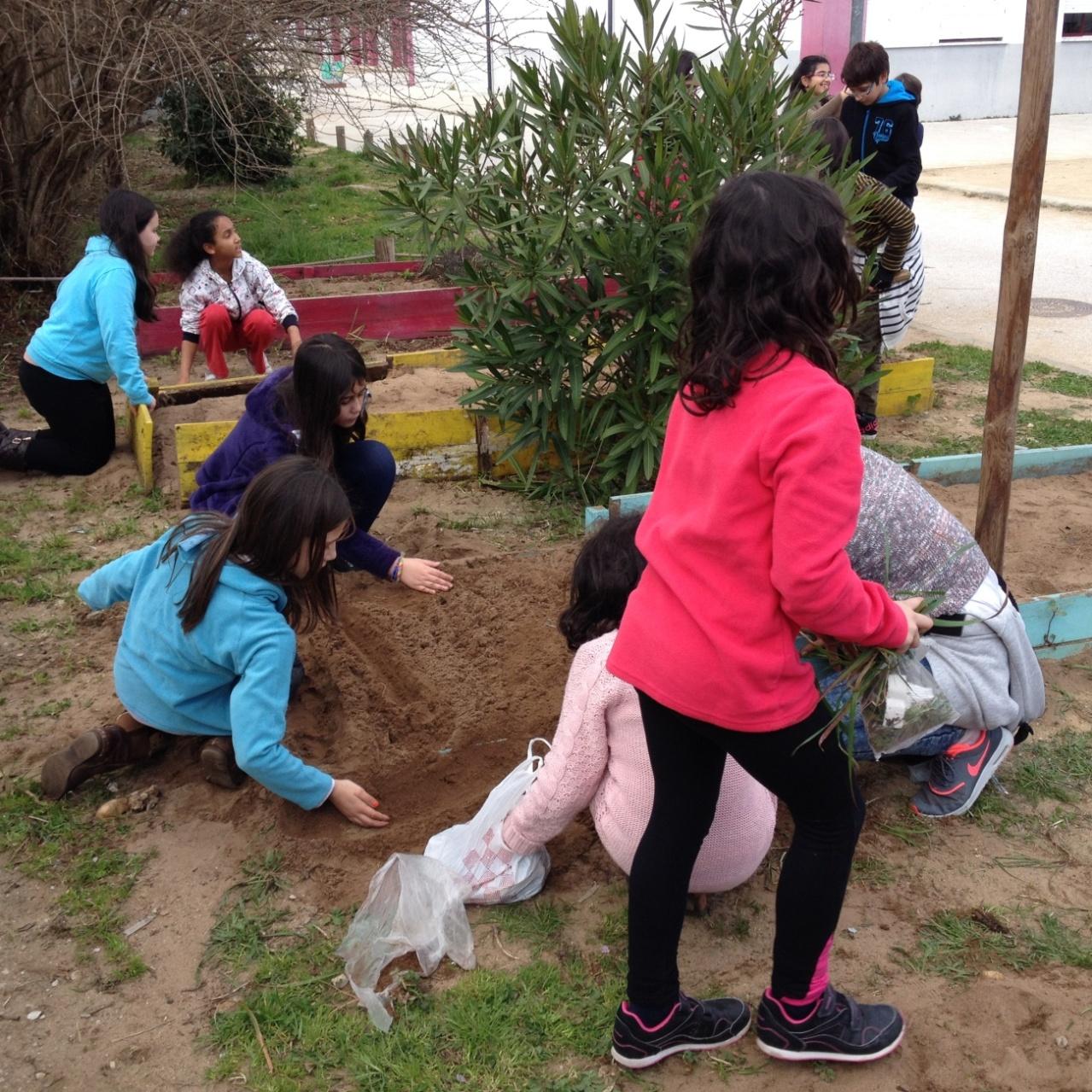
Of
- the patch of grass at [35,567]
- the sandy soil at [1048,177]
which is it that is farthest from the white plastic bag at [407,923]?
the sandy soil at [1048,177]

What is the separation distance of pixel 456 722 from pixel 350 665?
49 centimetres

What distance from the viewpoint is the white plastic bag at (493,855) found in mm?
2814

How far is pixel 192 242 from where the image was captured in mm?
6344

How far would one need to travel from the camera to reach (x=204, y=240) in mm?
6305

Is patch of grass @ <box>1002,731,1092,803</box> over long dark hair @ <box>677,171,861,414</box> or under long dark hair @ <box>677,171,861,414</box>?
under

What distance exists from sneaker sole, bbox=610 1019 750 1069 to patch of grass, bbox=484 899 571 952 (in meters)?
0.38

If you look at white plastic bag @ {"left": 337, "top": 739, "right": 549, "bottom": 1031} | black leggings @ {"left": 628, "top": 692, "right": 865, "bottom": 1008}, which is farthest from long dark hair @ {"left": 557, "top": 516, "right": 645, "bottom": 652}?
black leggings @ {"left": 628, "top": 692, "right": 865, "bottom": 1008}

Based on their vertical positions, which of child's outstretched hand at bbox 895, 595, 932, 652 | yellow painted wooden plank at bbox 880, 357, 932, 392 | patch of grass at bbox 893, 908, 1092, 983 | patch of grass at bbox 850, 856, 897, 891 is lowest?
patch of grass at bbox 893, 908, 1092, 983

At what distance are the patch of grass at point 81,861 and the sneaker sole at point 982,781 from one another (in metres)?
1.99

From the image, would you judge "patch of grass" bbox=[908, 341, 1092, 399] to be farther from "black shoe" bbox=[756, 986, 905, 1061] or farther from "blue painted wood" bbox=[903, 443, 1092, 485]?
"black shoe" bbox=[756, 986, 905, 1061]

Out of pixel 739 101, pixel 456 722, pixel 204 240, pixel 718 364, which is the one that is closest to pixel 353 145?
pixel 204 240

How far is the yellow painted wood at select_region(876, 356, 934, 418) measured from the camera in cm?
648

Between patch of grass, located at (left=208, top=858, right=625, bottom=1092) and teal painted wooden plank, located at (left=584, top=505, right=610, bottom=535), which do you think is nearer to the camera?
patch of grass, located at (left=208, top=858, right=625, bottom=1092)

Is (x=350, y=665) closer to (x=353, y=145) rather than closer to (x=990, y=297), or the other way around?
(x=990, y=297)
